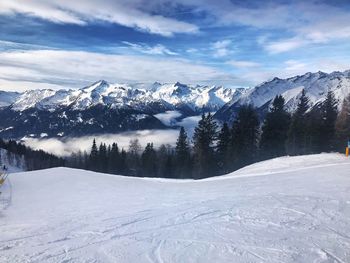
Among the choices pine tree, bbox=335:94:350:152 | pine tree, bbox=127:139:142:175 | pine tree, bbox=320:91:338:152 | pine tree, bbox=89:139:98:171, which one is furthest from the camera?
pine tree, bbox=127:139:142:175

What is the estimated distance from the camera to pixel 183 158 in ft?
188

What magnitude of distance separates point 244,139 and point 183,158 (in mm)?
12284

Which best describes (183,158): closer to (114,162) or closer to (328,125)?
(328,125)

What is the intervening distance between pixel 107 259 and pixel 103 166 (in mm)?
71644

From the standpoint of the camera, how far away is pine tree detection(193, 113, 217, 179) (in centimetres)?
4878

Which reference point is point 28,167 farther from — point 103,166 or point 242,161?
point 242,161

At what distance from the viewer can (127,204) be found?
13961 mm

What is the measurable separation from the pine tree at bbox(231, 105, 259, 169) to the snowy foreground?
2957cm

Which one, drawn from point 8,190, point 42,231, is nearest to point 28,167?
point 8,190

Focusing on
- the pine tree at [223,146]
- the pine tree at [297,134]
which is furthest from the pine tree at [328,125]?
the pine tree at [223,146]

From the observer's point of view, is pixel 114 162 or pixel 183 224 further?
pixel 114 162

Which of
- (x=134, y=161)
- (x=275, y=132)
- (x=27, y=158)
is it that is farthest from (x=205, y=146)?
(x=27, y=158)

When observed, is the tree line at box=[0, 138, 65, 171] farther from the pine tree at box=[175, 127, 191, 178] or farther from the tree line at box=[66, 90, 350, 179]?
the tree line at box=[66, 90, 350, 179]

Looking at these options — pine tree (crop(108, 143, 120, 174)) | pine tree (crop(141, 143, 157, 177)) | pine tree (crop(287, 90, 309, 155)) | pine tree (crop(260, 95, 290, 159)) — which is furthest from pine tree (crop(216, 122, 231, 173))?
pine tree (crop(108, 143, 120, 174))
